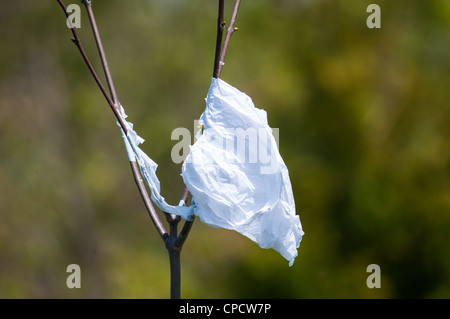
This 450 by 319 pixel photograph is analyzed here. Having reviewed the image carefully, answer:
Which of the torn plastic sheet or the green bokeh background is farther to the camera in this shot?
the green bokeh background

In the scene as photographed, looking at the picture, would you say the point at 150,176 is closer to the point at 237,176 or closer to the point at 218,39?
the point at 237,176

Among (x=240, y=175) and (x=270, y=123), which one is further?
(x=270, y=123)

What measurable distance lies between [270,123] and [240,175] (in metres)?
1.95

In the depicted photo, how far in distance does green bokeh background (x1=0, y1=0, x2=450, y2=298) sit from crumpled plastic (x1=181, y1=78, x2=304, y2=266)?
1.58 metres

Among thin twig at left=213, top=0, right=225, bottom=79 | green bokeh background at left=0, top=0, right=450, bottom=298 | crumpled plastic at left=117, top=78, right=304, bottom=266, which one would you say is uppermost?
green bokeh background at left=0, top=0, right=450, bottom=298

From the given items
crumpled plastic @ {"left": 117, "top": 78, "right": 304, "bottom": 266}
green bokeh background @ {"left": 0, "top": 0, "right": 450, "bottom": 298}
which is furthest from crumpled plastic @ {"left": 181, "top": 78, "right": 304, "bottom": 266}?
A: green bokeh background @ {"left": 0, "top": 0, "right": 450, "bottom": 298}

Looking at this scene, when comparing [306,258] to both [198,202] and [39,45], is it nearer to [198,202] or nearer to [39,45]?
[198,202]

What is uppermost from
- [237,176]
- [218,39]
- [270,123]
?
[270,123]

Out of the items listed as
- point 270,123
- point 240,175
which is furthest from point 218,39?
point 270,123

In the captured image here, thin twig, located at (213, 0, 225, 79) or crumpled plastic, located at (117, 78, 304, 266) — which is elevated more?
thin twig, located at (213, 0, 225, 79)

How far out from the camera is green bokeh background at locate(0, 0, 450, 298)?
7.10 feet

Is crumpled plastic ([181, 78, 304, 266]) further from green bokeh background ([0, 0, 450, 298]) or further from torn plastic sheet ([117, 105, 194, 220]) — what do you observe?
green bokeh background ([0, 0, 450, 298])

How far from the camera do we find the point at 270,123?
8.74 ft
